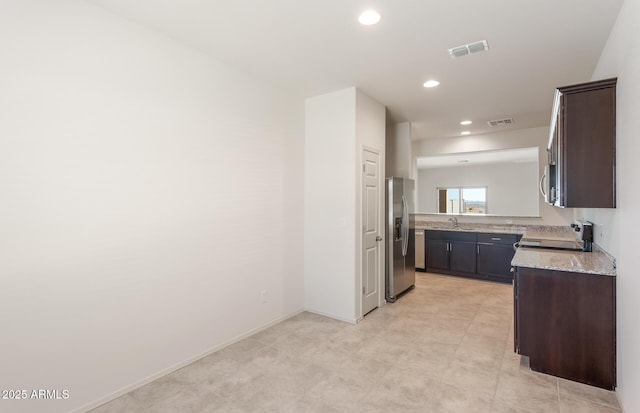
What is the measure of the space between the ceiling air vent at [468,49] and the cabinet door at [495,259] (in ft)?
13.0

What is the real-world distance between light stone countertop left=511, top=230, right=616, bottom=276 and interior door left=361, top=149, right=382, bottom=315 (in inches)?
64.1

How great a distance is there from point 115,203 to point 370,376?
2340 millimetres

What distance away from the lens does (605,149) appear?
234cm

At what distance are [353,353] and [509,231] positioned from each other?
14.5 ft

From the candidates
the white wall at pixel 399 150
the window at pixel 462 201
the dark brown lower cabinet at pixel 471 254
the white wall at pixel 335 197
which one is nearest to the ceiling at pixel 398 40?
the white wall at pixel 335 197

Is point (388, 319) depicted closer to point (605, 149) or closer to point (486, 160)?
point (605, 149)

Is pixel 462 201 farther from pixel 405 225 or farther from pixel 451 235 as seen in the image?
pixel 405 225

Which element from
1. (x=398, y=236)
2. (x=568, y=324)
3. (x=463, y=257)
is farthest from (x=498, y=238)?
(x=568, y=324)

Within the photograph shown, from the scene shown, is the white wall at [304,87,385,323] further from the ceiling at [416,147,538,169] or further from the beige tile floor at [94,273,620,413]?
the ceiling at [416,147,538,169]

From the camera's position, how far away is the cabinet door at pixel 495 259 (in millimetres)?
5645

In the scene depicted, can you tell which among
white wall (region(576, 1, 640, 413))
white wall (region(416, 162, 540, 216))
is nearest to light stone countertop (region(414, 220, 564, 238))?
white wall (region(416, 162, 540, 216))

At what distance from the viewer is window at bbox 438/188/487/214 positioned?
24.3 feet

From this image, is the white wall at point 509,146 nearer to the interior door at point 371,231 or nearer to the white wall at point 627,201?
the interior door at point 371,231

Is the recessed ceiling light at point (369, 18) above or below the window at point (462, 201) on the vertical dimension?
above
